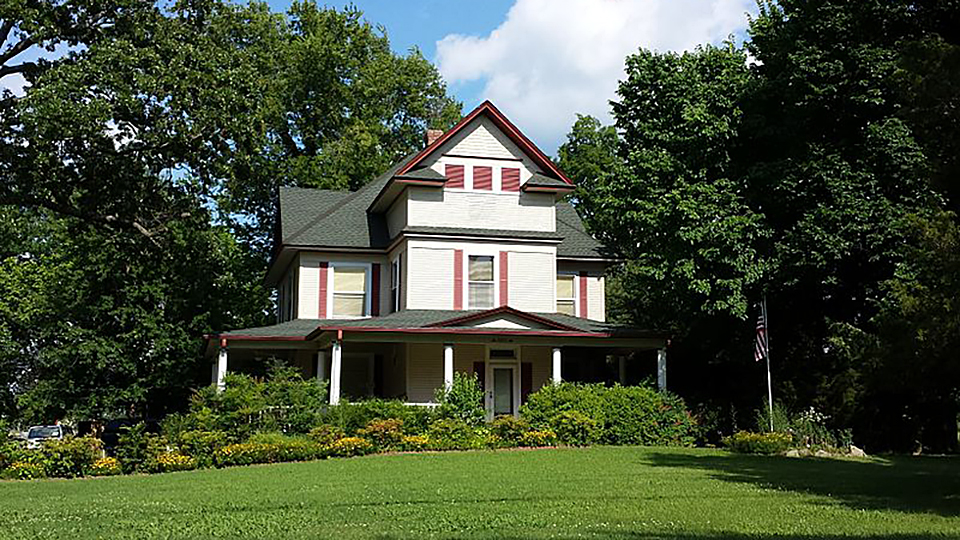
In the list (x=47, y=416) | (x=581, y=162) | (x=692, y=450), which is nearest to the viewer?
(x=692, y=450)

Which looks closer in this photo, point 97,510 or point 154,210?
point 97,510

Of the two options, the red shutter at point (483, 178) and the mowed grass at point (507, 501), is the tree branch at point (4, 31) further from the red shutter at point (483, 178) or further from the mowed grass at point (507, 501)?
the red shutter at point (483, 178)

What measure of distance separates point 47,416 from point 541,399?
2026cm

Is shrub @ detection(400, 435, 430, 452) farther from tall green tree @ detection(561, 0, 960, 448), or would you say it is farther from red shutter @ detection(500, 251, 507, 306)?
tall green tree @ detection(561, 0, 960, 448)

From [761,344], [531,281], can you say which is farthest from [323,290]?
[761,344]

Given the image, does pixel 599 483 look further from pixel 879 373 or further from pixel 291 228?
pixel 291 228

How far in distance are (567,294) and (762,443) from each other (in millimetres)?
11157

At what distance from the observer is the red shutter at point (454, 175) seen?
29.9m

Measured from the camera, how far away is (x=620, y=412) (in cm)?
2561

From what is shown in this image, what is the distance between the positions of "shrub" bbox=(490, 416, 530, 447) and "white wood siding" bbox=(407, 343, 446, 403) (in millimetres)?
5427

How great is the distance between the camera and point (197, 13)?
24953 millimetres

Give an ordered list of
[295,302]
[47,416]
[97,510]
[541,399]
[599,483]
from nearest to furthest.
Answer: [97,510], [599,483], [541,399], [295,302], [47,416]

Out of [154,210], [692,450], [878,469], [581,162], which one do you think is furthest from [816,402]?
[581,162]

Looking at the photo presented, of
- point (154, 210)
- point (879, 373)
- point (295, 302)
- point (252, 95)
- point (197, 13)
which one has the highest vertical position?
point (197, 13)
